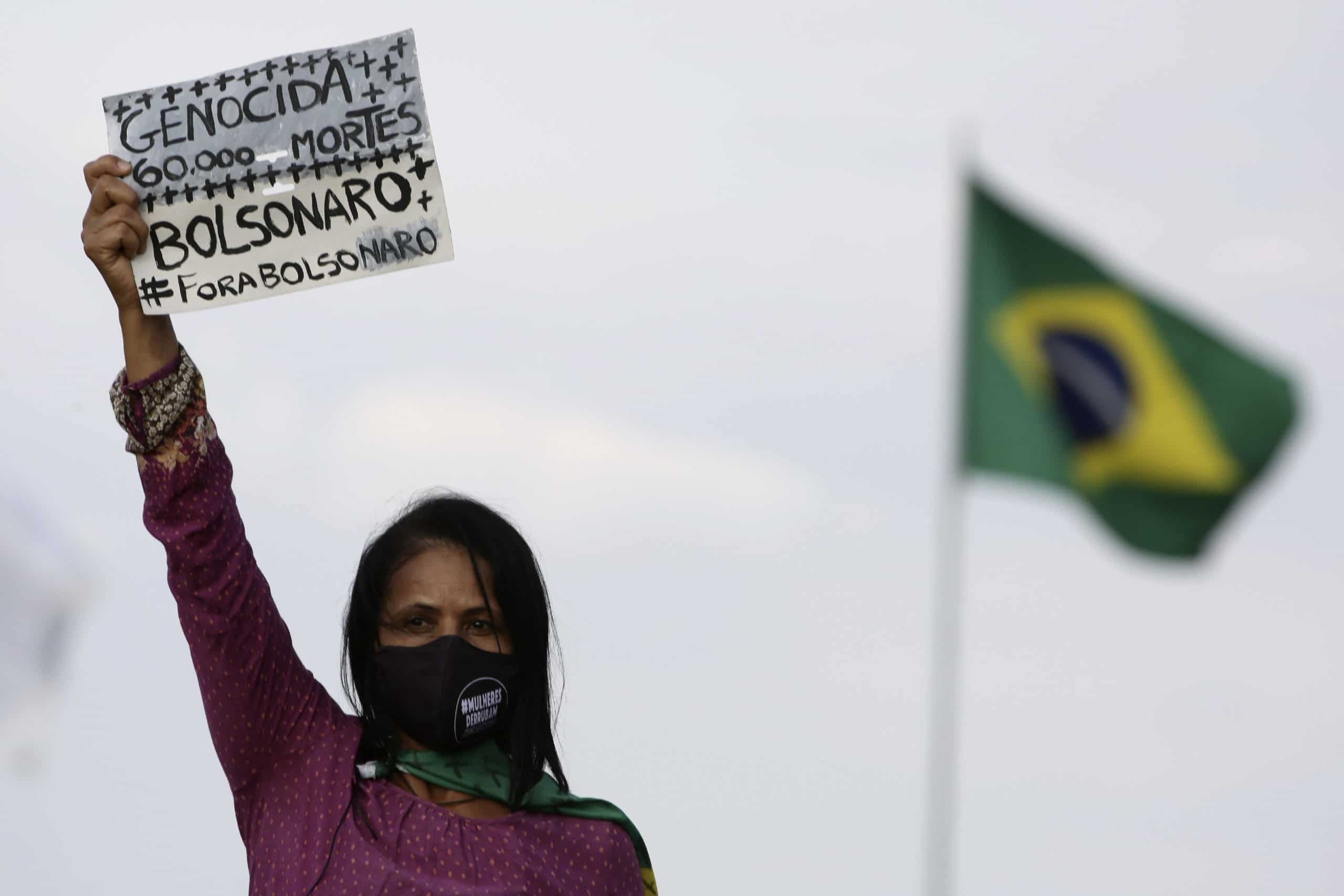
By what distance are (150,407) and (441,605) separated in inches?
34.8

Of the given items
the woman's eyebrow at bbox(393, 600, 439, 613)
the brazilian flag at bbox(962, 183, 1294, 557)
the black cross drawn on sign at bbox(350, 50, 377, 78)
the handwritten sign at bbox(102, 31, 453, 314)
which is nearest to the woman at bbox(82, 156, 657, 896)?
the woman's eyebrow at bbox(393, 600, 439, 613)

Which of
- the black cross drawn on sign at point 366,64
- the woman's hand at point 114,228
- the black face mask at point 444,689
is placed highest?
the black cross drawn on sign at point 366,64

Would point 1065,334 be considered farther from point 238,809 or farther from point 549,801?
point 238,809

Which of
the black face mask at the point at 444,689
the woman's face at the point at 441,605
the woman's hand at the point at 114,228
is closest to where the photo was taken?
the woman's hand at the point at 114,228

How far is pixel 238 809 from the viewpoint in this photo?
4.30 m

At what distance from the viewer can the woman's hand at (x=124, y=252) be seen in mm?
4113

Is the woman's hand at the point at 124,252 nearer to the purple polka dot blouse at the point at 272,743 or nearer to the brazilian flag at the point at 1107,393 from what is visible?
the purple polka dot blouse at the point at 272,743

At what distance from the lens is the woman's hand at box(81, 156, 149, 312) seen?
420cm

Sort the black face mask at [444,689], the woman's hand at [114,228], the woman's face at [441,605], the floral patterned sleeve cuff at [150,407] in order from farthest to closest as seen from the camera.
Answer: the woman's face at [441,605] → the black face mask at [444,689] → the woman's hand at [114,228] → the floral patterned sleeve cuff at [150,407]

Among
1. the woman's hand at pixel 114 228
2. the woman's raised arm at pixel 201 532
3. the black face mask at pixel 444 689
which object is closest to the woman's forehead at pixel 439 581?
the black face mask at pixel 444 689

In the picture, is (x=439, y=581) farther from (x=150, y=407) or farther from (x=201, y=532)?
(x=150, y=407)

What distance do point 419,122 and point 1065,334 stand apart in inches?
68.9

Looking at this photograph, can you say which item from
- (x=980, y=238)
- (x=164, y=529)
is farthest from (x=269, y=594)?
(x=980, y=238)

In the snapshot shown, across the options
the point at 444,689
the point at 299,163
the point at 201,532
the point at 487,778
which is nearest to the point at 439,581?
the point at 444,689
